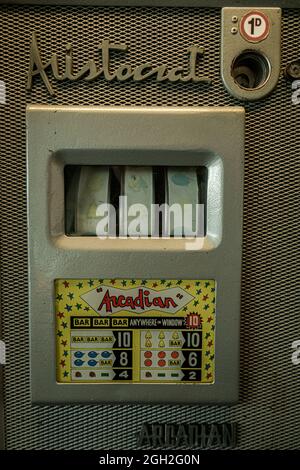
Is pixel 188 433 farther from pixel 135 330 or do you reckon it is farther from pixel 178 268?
pixel 178 268

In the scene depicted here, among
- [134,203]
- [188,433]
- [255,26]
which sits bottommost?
[188,433]

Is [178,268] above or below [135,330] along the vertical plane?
above

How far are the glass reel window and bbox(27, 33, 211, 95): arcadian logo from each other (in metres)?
0.22

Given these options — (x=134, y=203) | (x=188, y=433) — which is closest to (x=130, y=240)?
(x=134, y=203)

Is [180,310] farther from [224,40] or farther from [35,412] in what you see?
[224,40]

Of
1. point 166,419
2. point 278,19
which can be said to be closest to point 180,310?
point 166,419

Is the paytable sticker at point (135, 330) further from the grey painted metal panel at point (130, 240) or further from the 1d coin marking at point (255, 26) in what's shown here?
the 1d coin marking at point (255, 26)

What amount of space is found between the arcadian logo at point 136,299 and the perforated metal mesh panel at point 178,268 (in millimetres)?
176

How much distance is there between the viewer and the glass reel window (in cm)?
130

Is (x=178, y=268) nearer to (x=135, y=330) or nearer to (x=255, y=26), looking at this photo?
(x=135, y=330)

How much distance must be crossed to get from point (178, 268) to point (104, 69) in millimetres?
521

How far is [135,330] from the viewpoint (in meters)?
1.29

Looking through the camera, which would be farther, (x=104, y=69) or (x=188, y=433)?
(x=188, y=433)

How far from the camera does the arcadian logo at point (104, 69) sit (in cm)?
123
